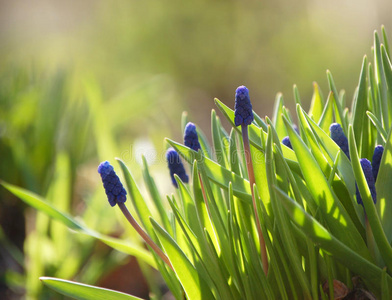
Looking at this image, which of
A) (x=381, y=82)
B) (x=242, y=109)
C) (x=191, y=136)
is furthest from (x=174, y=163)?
(x=381, y=82)

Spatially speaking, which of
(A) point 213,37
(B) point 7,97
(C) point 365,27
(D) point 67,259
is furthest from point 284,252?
(C) point 365,27

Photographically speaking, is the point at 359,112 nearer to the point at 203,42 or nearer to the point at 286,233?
the point at 286,233

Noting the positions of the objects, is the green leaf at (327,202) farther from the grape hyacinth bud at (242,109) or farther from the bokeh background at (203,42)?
the bokeh background at (203,42)

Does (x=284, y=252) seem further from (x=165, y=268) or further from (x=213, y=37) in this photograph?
(x=213, y=37)

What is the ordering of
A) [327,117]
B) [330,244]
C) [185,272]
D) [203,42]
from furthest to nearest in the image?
[203,42], [327,117], [185,272], [330,244]

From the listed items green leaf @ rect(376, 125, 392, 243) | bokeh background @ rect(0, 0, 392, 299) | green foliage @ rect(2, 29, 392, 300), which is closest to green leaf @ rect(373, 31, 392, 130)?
green foliage @ rect(2, 29, 392, 300)
